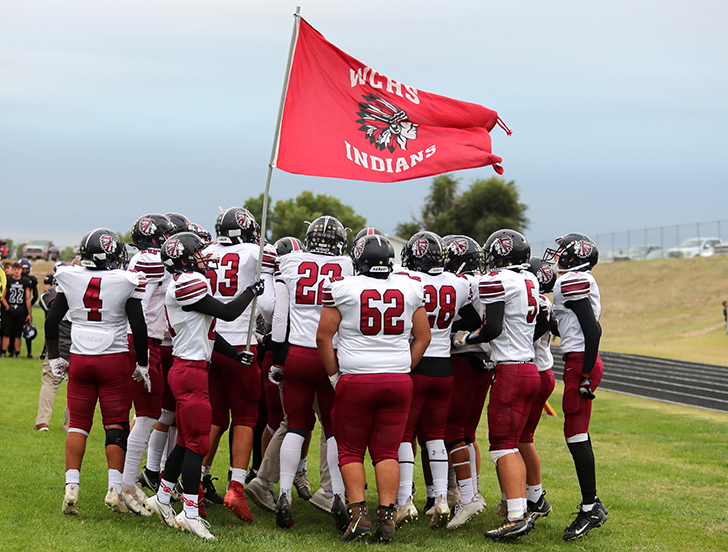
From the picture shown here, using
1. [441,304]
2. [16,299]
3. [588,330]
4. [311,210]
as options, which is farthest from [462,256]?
[311,210]

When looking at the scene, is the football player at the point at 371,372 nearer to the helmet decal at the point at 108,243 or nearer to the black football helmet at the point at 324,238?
the black football helmet at the point at 324,238

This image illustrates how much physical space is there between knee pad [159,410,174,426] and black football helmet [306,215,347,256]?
2.06 metres

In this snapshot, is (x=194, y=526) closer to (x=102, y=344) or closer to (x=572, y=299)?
(x=102, y=344)

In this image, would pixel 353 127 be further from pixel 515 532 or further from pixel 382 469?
pixel 515 532

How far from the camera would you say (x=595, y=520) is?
6395 millimetres

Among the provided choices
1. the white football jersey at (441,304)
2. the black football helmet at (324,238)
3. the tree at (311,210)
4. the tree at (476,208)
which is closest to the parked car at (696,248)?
the tree at (476,208)

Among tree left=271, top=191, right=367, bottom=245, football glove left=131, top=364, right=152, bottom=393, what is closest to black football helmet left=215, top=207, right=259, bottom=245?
football glove left=131, top=364, right=152, bottom=393

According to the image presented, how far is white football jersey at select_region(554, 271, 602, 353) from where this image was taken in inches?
254

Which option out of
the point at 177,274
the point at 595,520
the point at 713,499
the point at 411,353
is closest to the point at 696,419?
the point at 713,499

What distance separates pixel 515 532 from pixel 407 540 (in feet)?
2.89

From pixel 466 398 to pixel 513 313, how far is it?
1038 mm

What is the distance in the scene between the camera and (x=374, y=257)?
6074 millimetres

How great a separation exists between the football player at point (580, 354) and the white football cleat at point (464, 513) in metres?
0.78

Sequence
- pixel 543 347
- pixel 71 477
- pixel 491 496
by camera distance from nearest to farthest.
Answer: pixel 71 477, pixel 543 347, pixel 491 496
